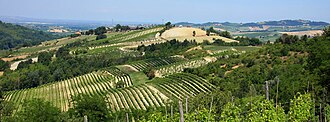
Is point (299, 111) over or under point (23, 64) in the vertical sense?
over

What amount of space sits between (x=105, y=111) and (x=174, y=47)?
7860 centimetres

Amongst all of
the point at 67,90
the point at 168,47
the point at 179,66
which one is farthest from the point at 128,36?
the point at 67,90

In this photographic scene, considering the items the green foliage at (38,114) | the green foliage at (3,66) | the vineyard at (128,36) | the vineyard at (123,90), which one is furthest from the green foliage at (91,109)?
the vineyard at (128,36)

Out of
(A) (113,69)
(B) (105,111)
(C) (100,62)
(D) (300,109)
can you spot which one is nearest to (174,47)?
(C) (100,62)

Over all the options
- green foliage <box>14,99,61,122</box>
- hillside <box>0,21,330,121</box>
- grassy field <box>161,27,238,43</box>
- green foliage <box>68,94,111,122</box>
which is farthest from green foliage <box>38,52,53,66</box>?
green foliage <box>14,99,61,122</box>

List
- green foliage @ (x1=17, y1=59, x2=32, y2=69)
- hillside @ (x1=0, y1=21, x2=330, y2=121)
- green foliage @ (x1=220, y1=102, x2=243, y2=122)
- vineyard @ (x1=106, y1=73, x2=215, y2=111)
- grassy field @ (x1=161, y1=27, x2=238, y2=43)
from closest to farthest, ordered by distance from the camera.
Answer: green foliage @ (x1=220, y1=102, x2=243, y2=122), hillside @ (x1=0, y1=21, x2=330, y2=121), vineyard @ (x1=106, y1=73, x2=215, y2=111), green foliage @ (x1=17, y1=59, x2=32, y2=69), grassy field @ (x1=161, y1=27, x2=238, y2=43)

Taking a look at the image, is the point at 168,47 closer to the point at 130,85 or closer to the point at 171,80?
the point at 130,85

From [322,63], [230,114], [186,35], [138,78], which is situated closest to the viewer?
[230,114]

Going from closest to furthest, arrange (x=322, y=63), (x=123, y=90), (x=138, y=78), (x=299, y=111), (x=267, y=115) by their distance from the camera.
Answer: (x=267, y=115) → (x=299, y=111) → (x=322, y=63) → (x=123, y=90) → (x=138, y=78)

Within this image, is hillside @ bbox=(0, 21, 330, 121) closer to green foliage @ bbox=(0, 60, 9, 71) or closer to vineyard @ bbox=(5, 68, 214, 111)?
vineyard @ bbox=(5, 68, 214, 111)

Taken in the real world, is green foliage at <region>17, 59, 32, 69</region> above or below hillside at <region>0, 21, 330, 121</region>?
below

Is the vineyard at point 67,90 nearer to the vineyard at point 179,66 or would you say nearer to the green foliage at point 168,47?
the vineyard at point 179,66

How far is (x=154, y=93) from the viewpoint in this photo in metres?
55.8

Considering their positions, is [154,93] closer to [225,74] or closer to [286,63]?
[225,74]
